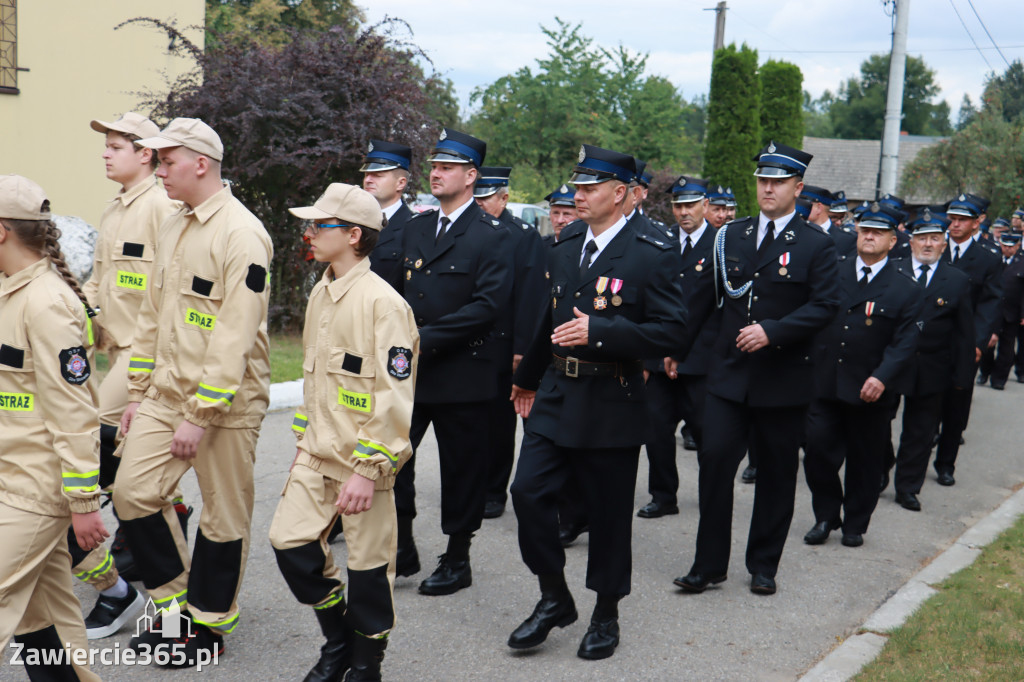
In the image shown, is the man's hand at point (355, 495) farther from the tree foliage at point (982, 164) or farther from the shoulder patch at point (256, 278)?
the tree foliage at point (982, 164)

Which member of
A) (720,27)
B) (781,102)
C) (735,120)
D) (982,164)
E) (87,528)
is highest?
(720,27)

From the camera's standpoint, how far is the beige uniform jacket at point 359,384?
153 inches

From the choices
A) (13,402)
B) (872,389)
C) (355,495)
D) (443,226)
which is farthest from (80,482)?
(872,389)

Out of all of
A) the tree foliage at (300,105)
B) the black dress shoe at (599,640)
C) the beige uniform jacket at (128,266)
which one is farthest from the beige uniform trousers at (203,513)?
the tree foliage at (300,105)

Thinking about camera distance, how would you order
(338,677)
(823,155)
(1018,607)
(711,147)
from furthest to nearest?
(823,155)
(711,147)
(1018,607)
(338,677)

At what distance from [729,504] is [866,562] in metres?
1.39

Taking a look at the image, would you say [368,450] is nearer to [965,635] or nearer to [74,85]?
[965,635]

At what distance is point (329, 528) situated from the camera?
3.98m

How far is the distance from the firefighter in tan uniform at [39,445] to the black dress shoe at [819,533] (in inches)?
185

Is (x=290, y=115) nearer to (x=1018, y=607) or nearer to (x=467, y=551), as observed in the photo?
(x=467, y=551)

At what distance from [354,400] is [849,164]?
193 feet

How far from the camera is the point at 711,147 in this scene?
2500 cm

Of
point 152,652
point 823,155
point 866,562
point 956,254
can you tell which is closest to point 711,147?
point 956,254

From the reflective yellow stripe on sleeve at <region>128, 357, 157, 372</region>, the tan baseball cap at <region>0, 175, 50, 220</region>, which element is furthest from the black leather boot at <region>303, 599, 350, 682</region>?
the tan baseball cap at <region>0, 175, 50, 220</region>
